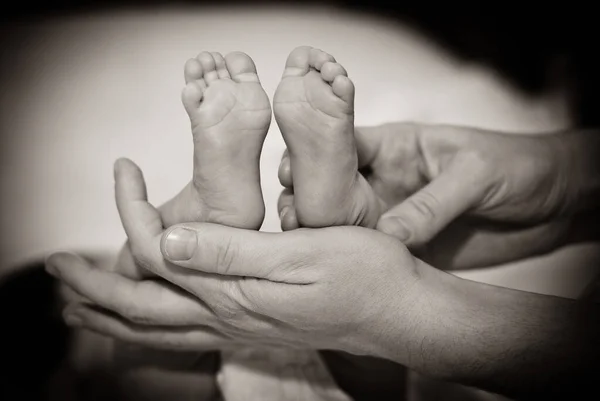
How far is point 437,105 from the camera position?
1.24m

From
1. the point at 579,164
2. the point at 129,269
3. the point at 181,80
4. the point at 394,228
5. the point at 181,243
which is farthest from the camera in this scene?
the point at 181,80

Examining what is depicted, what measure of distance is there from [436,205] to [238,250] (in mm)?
306

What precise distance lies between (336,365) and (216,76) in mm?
534

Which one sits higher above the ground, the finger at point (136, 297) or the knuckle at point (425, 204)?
the knuckle at point (425, 204)

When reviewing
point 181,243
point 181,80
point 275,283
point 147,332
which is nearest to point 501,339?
point 275,283

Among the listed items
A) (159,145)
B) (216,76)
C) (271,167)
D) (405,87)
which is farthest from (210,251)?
(405,87)

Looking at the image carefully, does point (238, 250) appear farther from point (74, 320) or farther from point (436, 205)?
point (74, 320)

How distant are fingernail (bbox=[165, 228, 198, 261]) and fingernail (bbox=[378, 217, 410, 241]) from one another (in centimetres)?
25

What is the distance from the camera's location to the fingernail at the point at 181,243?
629 mm

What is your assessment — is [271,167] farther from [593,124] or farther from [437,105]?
[593,124]

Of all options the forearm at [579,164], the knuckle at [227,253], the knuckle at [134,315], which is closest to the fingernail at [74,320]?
the knuckle at [134,315]

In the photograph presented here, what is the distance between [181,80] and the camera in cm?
119

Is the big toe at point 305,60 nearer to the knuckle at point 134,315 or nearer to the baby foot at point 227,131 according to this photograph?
the baby foot at point 227,131

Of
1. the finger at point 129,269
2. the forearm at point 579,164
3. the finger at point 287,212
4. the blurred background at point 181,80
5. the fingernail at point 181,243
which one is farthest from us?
the blurred background at point 181,80
